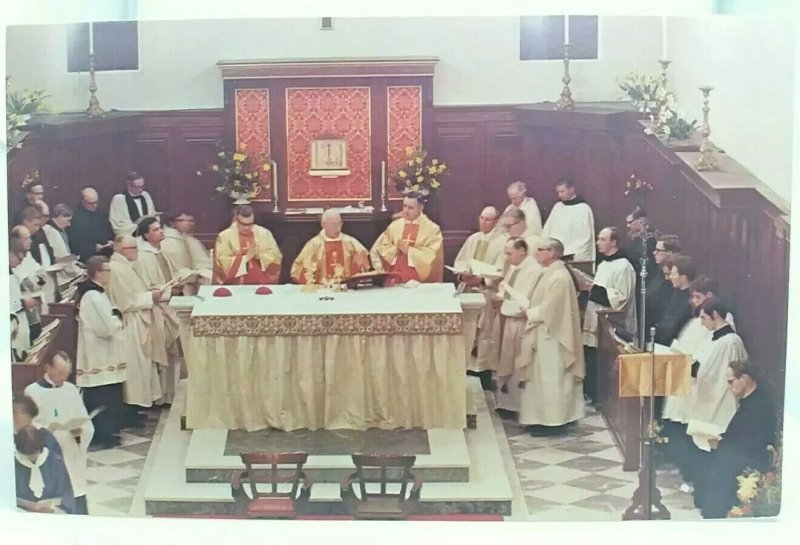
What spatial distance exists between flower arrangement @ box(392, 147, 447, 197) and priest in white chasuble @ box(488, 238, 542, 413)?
1.34ft

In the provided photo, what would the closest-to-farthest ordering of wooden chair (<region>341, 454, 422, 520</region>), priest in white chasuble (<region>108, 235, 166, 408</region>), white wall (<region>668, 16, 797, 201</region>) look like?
white wall (<region>668, 16, 797, 201</region>) < wooden chair (<region>341, 454, 422, 520</region>) < priest in white chasuble (<region>108, 235, 166, 408</region>)

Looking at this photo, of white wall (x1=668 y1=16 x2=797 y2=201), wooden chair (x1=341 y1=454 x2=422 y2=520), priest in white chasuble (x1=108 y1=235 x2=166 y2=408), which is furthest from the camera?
priest in white chasuble (x1=108 y1=235 x2=166 y2=408)

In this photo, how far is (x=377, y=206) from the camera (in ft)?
16.2

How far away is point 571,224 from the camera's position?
16.1 feet

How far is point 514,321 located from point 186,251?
4.72 ft

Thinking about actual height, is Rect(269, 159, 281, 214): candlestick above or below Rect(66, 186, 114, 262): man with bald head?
above

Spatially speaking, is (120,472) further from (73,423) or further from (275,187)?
(275,187)

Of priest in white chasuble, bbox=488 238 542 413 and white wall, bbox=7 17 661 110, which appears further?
priest in white chasuble, bbox=488 238 542 413

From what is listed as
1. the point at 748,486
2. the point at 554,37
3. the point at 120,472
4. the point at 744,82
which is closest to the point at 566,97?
the point at 554,37

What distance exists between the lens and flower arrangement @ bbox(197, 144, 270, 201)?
16.1 feet

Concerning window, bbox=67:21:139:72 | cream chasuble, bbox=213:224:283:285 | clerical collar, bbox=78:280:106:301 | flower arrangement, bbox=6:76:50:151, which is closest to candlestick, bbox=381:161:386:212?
cream chasuble, bbox=213:224:283:285

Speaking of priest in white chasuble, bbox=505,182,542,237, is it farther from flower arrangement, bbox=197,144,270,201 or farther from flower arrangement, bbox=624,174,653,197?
flower arrangement, bbox=197,144,270,201

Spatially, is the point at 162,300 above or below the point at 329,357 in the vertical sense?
above

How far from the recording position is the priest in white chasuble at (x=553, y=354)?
492cm
